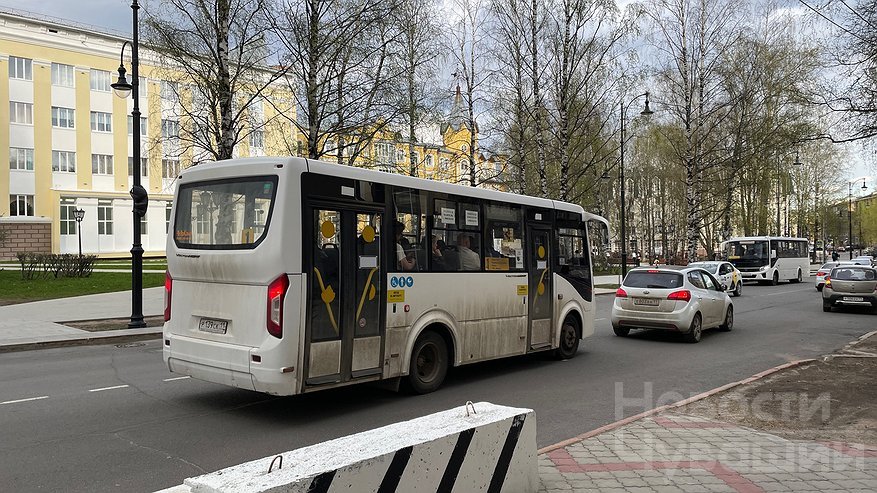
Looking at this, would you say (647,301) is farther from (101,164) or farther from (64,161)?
(64,161)

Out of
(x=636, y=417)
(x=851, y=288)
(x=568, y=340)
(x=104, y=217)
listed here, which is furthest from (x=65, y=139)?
(x=636, y=417)

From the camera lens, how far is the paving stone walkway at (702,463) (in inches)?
191

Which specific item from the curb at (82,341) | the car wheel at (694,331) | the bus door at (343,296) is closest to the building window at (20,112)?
the curb at (82,341)

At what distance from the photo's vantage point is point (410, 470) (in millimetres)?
3533

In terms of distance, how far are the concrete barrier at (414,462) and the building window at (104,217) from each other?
60.8 m

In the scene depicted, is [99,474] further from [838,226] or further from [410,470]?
[838,226]

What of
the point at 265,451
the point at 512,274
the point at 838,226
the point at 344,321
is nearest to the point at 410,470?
the point at 265,451

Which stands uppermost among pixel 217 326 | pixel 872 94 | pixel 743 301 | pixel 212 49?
pixel 212 49

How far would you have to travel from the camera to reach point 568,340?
11688 millimetres

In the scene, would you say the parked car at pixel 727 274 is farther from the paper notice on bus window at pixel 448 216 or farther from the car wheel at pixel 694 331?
the paper notice on bus window at pixel 448 216

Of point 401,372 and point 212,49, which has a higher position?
point 212,49

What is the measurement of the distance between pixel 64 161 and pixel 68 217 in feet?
16.4

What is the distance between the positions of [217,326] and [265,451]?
1.76m

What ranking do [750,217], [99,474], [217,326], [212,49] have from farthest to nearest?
1. [750,217]
2. [212,49]
3. [217,326]
4. [99,474]
